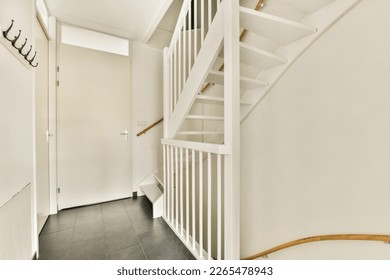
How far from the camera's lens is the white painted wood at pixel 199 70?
4.20 feet

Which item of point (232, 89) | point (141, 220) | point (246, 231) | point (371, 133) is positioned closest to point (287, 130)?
point (371, 133)

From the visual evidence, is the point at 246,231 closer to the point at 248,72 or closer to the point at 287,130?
the point at 287,130

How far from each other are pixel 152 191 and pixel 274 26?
2.39 m

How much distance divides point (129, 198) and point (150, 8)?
268 cm

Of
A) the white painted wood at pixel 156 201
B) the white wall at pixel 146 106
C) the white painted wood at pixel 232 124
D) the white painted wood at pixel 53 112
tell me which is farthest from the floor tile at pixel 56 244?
the white painted wood at pixel 232 124

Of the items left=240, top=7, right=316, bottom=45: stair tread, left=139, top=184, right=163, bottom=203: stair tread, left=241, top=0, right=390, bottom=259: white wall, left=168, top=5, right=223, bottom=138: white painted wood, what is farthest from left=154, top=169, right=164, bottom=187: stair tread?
left=240, top=7, right=316, bottom=45: stair tread

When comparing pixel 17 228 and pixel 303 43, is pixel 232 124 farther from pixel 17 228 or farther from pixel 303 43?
pixel 17 228

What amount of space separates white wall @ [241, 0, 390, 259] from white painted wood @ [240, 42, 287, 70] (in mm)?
151

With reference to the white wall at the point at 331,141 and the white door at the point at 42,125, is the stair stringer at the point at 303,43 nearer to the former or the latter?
the white wall at the point at 331,141

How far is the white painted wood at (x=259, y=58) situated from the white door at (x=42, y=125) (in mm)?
2017

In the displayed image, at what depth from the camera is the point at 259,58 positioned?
1.38 metres

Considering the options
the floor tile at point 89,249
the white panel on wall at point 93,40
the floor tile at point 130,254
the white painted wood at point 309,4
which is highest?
the white panel on wall at point 93,40

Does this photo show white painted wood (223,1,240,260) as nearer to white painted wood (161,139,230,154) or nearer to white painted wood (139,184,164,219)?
white painted wood (161,139,230,154)

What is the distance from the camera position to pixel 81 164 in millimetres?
2420
